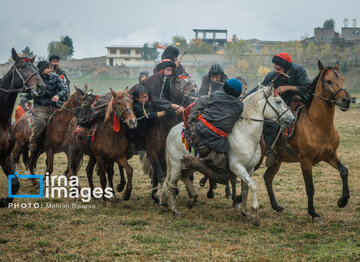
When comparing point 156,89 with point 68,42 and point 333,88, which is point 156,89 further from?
point 68,42

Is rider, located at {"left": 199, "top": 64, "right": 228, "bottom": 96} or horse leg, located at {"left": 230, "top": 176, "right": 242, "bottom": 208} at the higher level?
rider, located at {"left": 199, "top": 64, "right": 228, "bottom": 96}

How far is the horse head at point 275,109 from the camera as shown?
7738mm

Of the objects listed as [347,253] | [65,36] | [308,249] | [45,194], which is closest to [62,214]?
[45,194]

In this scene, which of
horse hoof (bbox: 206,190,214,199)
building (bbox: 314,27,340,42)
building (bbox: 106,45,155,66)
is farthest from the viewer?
building (bbox: 106,45,155,66)

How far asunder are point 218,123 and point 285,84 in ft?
6.50

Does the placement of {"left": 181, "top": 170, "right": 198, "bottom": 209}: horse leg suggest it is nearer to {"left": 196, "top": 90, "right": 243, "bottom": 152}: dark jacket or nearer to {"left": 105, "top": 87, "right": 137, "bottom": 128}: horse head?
{"left": 196, "top": 90, "right": 243, "bottom": 152}: dark jacket

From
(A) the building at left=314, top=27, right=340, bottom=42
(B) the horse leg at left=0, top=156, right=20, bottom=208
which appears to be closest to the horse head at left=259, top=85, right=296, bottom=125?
(B) the horse leg at left=0, top=156, right=20, bottom=208

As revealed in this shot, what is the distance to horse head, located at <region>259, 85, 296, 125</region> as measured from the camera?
7738mm

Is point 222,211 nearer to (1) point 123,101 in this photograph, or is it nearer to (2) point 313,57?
(1) point 123,101

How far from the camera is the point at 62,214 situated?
8578mm

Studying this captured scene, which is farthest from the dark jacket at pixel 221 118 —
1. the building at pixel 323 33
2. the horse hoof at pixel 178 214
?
the building at pixel 323 33

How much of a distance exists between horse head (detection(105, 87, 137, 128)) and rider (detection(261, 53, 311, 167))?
96.8 inches

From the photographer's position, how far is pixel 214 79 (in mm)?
10602

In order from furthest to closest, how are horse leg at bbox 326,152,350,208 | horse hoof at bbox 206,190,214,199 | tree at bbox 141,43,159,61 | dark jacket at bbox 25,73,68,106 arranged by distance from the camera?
tree at bbox 141,43,159,61
dark jacket at bbox 25,73,68,106
horse hoof at bbox 206,190,214,199
horse leg at bbox 326,152,350,208
